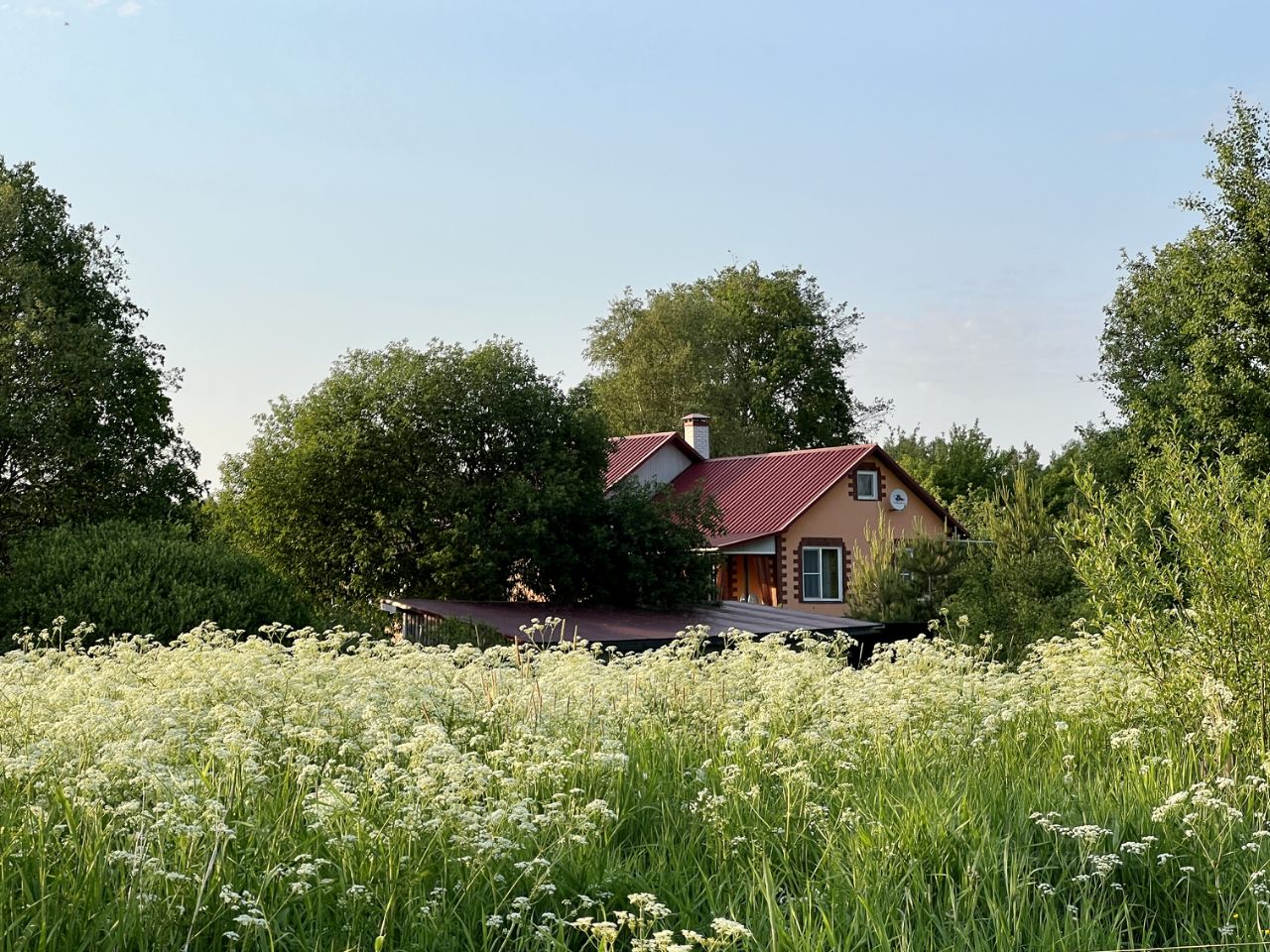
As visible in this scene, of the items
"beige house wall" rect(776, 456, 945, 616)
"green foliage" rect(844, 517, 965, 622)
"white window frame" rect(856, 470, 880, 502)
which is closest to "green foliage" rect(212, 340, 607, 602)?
"green foliage" rect(844, 517, 965, 622)

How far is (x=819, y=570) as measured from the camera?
123ft

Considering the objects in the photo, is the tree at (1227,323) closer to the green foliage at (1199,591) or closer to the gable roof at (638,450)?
the gable roof at (638,450)

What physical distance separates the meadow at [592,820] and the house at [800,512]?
91.4 feet

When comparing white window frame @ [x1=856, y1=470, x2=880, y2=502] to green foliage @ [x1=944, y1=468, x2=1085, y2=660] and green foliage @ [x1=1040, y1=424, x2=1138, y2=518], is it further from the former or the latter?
green foliage @ [x1=944, y1=468, x2=1085, y2=660]

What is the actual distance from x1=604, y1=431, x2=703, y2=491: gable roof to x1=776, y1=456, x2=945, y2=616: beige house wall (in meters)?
5.22

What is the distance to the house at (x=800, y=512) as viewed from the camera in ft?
120

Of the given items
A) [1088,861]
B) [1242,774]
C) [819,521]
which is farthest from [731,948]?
[819,521]

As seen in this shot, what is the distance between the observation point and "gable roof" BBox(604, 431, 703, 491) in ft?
128

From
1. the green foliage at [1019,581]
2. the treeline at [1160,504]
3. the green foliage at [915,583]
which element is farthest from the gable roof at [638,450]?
the green foliage at [1019,581]

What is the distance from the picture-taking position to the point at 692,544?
26875mm

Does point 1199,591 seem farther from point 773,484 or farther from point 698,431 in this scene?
point 698,431

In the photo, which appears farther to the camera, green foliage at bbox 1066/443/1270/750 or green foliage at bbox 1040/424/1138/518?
green foliage at bbox 1040/424/1138/518

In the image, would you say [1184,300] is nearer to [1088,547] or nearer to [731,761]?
[1088,547]

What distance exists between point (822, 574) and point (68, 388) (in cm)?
2169
